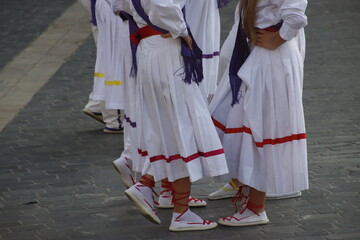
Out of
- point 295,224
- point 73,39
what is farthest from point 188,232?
point 73,39

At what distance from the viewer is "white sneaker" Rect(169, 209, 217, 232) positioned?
19.3 feet

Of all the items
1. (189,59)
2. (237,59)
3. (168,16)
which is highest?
(168,16)

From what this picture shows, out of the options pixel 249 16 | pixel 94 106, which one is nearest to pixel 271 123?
pixel 249 16

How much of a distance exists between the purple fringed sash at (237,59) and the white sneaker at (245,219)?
30.5 inches

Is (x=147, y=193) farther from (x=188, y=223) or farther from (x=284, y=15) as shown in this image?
(x=284, y=15)

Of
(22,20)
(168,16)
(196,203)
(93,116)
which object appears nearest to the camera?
(168,16)

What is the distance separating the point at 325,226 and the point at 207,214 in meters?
0.87

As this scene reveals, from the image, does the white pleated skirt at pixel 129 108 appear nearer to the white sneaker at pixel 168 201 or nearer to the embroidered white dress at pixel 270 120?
the white sneaker at pixel 168 201

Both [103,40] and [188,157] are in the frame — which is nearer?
[188,157]

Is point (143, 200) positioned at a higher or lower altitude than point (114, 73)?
lower

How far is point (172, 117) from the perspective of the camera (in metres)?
5.70

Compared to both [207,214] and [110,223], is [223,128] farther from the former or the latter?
[110,223]

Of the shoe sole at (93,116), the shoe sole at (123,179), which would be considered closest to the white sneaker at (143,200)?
the shoe sole at (123,179)

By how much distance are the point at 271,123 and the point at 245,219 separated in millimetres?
699
